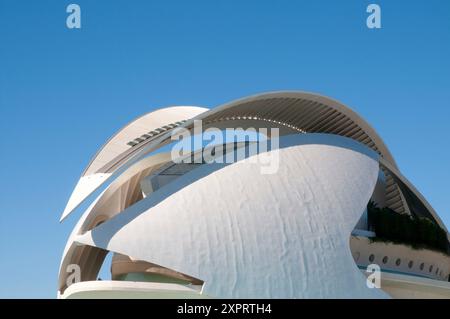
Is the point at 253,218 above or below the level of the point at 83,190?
below

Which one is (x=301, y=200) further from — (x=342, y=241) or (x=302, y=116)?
(x=302, y=116)

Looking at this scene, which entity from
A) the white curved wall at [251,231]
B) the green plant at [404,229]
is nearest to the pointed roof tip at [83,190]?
the white curved wall at [251,231]

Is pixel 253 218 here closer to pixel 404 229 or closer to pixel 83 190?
pixel 83 190

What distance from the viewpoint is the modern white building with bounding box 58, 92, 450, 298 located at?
66.2 ft

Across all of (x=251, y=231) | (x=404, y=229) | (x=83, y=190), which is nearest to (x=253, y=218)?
(x=251, y=231)

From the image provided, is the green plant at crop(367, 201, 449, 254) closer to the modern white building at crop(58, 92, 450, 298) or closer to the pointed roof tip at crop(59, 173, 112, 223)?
the modern white building at crop(58, 92, 450, 298)

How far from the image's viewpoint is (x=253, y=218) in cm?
2108

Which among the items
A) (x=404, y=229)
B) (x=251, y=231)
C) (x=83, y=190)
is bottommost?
(x=404, y=229)

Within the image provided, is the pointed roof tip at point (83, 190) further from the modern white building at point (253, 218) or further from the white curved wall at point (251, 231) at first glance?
the white curved wall at point (251, 231)

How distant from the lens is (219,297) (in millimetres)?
19547

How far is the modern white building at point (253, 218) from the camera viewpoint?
2017cm

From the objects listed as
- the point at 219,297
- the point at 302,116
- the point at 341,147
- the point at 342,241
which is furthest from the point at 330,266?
the point at 302,116

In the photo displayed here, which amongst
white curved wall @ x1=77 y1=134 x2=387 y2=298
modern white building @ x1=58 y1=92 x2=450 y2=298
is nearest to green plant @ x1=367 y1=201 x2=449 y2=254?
modern white building @ x1=58 y1=92 x2=450 y2=298

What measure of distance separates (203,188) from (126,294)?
3.86 meters
